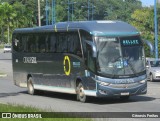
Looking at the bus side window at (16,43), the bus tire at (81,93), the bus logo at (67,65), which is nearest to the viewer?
the bus tire at (81,93)

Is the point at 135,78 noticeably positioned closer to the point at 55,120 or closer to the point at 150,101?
the point at 150,101

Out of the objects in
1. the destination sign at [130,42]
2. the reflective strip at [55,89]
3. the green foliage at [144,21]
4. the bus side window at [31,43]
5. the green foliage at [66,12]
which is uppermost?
the destination sign at [130,42]

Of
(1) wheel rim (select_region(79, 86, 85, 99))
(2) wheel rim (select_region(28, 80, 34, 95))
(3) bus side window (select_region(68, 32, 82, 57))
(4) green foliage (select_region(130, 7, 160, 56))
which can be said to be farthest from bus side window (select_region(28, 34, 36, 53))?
(4) green foliage (select_region(130, 7, 160, 56))

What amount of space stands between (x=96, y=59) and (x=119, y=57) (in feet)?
2.80

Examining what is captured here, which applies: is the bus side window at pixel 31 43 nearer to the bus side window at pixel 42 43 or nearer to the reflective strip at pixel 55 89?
the bus side window at pixel 42 43

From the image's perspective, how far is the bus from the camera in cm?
1930

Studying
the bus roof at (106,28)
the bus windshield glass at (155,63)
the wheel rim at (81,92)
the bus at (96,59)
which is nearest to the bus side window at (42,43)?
the bus at (96,59)

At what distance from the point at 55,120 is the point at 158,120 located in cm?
314

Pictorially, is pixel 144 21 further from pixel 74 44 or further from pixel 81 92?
pixel 81 92

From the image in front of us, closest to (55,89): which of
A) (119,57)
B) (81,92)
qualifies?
(81,92)

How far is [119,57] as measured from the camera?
63.7ft

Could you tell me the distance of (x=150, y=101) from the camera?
2014 cm

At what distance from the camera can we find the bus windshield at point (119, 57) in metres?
19.3

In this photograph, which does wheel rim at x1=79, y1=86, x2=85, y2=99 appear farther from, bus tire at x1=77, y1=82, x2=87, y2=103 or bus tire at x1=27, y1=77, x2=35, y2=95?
bus tire at x1=27, y1=77, x2=35, y2=95
